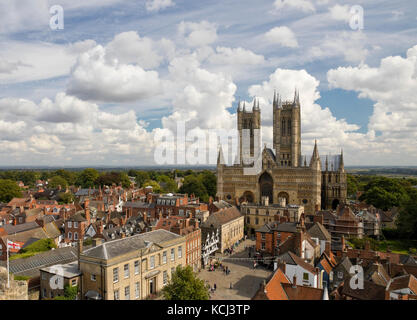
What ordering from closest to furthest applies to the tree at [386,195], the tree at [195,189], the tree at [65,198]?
the tree at [386,195] → the tree at [65,198] → the tree at [195,189]

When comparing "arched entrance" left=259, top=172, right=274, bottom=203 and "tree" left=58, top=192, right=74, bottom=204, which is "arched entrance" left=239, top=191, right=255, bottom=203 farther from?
"tree" left=58, top=192, right=74, bottom=204

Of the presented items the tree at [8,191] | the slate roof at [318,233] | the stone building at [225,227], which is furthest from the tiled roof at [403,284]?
the tree at [8,191]

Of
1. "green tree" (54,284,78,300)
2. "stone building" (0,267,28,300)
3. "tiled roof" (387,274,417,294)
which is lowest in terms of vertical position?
"green tree" (54,284,78,300)

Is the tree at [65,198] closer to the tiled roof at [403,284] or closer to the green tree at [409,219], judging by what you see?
the tiled roof at [403,284]

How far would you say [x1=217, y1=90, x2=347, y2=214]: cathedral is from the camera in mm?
67750

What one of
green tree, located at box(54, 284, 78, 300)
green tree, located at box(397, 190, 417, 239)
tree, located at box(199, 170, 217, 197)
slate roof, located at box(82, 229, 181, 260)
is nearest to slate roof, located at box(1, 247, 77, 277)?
green tree, located at box(54, 284, 78, 300)

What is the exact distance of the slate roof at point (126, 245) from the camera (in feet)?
77.3

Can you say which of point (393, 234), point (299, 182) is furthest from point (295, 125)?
point (393, 234)

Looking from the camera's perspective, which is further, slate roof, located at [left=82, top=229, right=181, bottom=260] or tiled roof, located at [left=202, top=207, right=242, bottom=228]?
tiled roof, located at [left=202, top=207, right=242, bottom=228]

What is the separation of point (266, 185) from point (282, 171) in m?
5.68

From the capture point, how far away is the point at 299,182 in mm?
68312

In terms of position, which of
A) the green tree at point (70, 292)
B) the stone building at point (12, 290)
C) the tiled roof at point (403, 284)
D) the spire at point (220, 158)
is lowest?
the green tree at point (70, 292)

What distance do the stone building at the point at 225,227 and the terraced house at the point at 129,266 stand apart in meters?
11.7

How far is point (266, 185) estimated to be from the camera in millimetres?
72812
